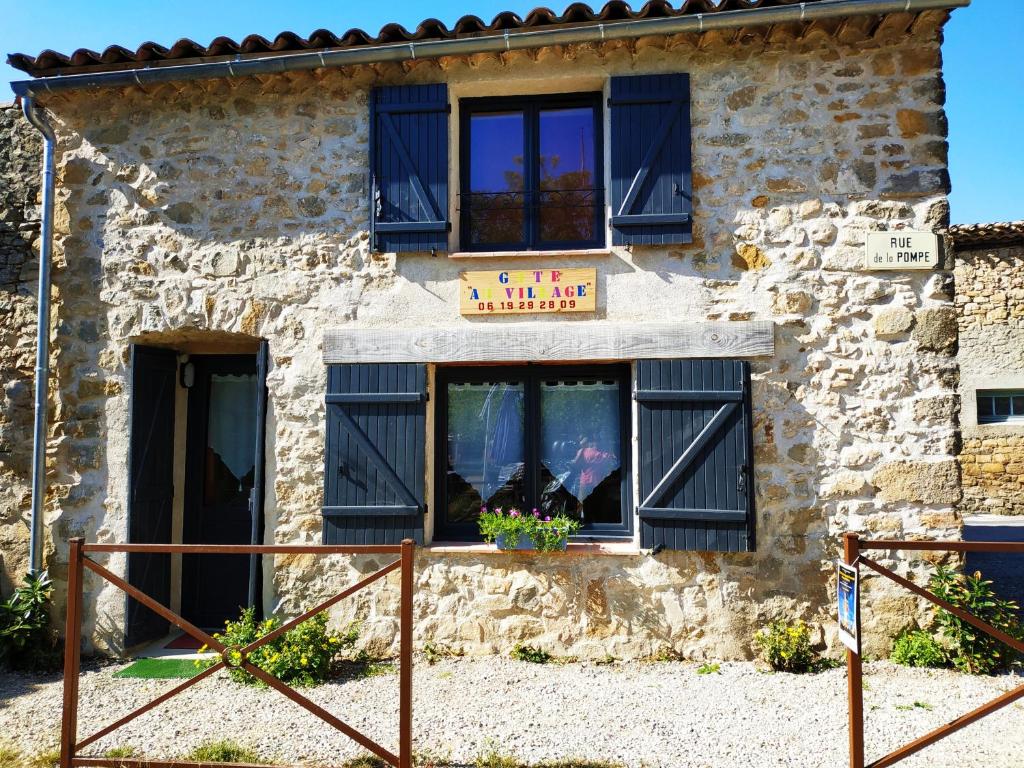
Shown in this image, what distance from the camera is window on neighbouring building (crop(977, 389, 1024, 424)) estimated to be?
10.4 m

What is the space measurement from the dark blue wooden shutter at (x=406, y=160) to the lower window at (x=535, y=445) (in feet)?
3.73

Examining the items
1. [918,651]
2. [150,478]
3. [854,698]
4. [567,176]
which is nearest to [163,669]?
[150,478]

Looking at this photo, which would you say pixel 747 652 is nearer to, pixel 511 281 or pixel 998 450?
pixel 511 281

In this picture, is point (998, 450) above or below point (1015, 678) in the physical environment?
above

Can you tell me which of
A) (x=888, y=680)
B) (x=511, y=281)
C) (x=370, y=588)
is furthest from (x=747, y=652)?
(x=511, y=281)

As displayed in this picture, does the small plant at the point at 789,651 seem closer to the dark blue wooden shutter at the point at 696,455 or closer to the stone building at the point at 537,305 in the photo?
the stone building at the point at 537,305

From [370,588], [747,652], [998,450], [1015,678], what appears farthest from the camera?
[998,450]

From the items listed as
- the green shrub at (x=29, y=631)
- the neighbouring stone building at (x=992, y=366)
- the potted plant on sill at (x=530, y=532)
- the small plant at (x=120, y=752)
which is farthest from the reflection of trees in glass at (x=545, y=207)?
the neighbouring stone building at (x=992, y=366)

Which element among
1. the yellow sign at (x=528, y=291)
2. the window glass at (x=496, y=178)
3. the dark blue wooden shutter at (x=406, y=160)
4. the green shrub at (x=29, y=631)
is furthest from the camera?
the window glass at (x=496, y=178)

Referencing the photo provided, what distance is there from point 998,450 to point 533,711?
382 inches

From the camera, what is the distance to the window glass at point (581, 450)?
4910 millimetres

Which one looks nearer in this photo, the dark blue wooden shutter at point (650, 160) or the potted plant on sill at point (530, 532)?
the potted plant on sill at point (530, 532)

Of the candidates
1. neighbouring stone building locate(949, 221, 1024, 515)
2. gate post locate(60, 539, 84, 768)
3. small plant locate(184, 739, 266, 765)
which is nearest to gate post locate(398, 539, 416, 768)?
small plant locate(184, 739, 266, 765)

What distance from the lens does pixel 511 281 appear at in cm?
478
